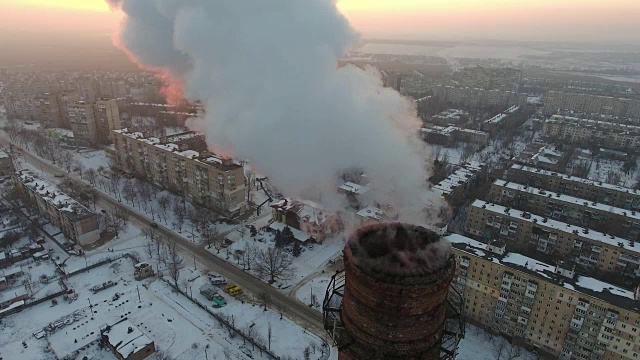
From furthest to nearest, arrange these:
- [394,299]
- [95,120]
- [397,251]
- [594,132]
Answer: [594,132], [95,120], [397,251], [394,299]

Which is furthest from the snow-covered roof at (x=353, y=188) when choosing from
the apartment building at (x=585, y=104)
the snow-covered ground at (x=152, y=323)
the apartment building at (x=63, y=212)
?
the apartment building at (x=585, y=104)

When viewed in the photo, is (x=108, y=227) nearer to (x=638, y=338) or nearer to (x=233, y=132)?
(x=233, y=132)

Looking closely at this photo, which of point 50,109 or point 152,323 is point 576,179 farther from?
point 50,109

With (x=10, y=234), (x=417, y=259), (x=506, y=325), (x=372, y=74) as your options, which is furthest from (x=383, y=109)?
(x=10, y=234)

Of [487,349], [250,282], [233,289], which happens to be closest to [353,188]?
[250,282]

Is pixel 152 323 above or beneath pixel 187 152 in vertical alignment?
beneath

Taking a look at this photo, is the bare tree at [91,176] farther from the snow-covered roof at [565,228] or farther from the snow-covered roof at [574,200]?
the snow-covered roof at [574,200]
